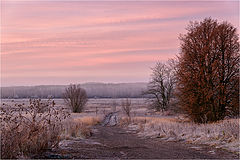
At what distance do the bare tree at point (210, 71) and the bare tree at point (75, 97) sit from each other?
38.6 m

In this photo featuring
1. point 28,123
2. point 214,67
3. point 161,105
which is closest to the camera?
point 28,123

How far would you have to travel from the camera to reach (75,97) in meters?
62.8

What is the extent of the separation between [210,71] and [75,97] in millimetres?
41526

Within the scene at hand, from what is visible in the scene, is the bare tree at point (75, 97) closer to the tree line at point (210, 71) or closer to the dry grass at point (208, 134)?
the tree line at point (210, 71)

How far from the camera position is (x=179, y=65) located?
25.3m

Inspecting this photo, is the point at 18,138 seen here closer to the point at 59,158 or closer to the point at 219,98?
the point at 59,158

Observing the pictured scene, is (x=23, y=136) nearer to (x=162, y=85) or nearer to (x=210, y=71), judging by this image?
(x=210, y=71)

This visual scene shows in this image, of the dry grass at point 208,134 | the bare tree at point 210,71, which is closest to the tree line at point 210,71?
the bare tree at point 210,71

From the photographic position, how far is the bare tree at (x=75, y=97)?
61.5m

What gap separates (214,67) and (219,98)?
2.39 m

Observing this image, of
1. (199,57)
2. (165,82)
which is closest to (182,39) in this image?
(199,57)

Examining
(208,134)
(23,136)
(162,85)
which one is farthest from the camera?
(162,85)

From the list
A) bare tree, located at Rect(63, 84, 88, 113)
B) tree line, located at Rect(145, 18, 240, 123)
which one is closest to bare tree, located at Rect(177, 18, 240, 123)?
tree line, located at Rect(145, 18, 240, 123)

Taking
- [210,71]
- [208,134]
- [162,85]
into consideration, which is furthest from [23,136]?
[162,85]
